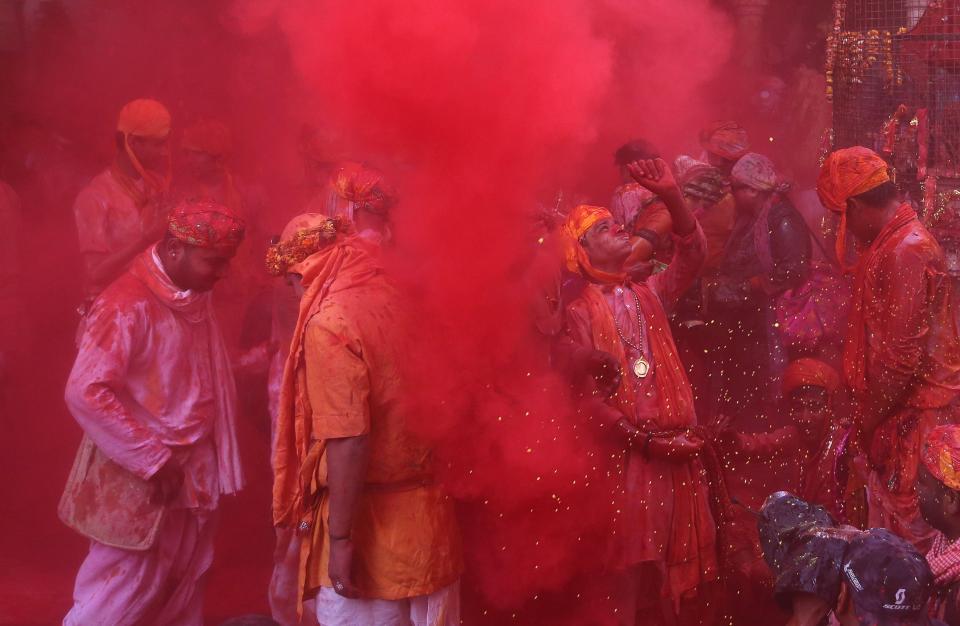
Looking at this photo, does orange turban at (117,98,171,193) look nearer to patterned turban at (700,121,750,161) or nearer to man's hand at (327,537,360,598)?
man's hand at (327,537,360,598)

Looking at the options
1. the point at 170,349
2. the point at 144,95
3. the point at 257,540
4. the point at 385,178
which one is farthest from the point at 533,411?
the point at 144,95

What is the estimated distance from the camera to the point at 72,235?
818 centimetres

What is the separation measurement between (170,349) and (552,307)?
191 cm

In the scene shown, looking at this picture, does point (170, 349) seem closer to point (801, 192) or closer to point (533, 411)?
point (533, 411)

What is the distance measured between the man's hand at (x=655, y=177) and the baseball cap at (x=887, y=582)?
7.69 ft

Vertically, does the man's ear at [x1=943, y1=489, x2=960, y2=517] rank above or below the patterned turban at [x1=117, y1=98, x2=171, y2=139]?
below

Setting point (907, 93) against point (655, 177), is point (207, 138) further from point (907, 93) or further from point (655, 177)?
point (907, 93)

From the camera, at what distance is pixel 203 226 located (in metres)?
5.49

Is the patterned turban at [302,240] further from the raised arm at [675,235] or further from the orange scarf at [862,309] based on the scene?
the orange scarf at [862,309]

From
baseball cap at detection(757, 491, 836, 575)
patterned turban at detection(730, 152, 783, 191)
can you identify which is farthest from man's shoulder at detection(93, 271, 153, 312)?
patterned turban at detection(730, 152, 783, 191)

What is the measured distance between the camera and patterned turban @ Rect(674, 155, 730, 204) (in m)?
8.05

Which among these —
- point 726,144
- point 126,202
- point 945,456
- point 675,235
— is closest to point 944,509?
point 945,456

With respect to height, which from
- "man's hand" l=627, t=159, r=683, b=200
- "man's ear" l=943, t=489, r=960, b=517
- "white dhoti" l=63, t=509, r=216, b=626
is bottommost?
"white dhoti" l=63, t=509, r=216, b=626

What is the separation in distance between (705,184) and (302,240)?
13.6ft
